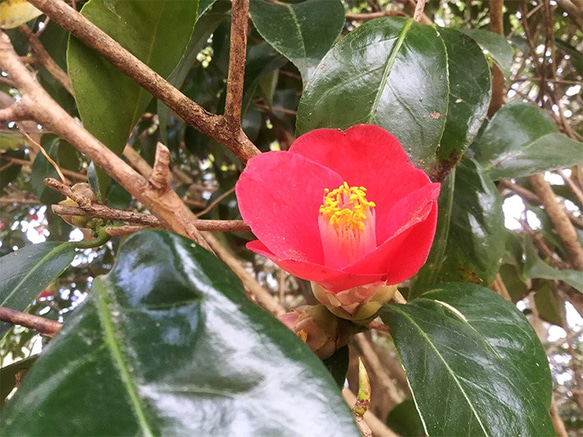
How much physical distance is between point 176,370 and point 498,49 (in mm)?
632

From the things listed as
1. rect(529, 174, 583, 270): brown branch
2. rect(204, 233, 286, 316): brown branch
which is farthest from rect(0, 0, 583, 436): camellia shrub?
rect(204, 233, 286, 316): brown branch

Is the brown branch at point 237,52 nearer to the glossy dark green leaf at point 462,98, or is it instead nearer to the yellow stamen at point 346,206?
the yellow stamen at point 346,206

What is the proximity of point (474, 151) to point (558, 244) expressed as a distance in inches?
16.1

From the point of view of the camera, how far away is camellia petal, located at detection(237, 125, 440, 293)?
39 centimetres

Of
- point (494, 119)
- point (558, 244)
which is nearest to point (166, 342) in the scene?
point (494, 119)

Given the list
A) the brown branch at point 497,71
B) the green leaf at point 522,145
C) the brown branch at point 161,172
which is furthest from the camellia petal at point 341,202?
the brown branch at point 497,71

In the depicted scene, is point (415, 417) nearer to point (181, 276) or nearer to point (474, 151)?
point (474, 151)

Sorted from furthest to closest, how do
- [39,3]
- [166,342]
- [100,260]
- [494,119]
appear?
1. [100,260]
2. [494,119]
3. [39,3]
4. [166,342]

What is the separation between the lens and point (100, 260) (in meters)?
1.48

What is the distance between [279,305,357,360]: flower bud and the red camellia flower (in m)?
0.02

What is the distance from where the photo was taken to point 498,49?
0.70 meters

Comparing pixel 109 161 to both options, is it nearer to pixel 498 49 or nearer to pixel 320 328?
pixel 320 328

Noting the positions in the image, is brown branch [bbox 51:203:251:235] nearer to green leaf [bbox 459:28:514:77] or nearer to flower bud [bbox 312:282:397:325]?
flower bud [bbox 312:282:397:325]

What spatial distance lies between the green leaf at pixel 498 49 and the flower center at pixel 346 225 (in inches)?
13.6
